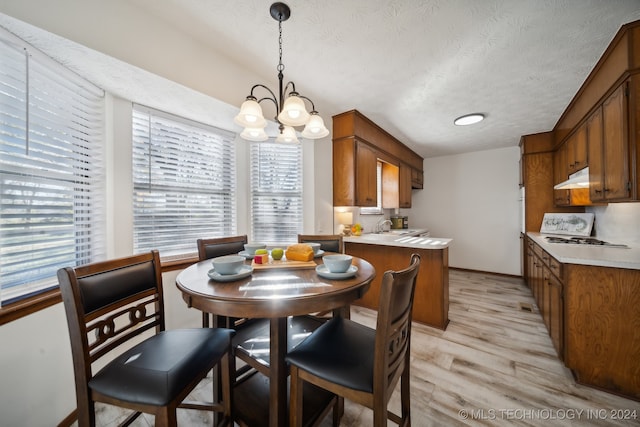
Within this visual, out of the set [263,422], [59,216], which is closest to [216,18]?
[59,216]

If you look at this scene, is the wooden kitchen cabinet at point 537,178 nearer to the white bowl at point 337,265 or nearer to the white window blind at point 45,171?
the white bowl at point 337,265

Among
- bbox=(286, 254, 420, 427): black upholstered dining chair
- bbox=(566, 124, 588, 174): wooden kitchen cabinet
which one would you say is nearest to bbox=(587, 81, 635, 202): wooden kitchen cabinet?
bbox=(566, 124, 588, 174): wooden kitchen cabinet

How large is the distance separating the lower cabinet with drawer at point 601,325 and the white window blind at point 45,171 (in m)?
3.61

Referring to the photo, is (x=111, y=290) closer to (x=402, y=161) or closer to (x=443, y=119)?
(x=443, y=119)

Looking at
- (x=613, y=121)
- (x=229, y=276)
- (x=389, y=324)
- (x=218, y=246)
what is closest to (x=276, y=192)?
(x=218, y=246)

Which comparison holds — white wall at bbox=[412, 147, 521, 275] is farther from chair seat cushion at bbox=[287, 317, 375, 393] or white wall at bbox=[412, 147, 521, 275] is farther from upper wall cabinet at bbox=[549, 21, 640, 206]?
chair seat cushion at bbox=[287, 317, 375, 393]

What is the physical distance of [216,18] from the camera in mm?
1514

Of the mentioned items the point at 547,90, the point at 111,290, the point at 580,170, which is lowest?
the point at 111,290

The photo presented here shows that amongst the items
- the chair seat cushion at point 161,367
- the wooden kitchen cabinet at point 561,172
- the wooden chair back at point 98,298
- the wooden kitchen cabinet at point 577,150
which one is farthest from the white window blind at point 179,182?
the wooden kitchen cabinet at point 561,172

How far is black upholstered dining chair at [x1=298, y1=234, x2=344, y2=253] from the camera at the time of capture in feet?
7.13

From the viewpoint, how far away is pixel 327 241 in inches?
86.9

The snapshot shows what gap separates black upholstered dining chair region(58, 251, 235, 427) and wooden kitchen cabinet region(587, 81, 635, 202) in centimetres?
303

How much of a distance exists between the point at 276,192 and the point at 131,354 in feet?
6.67

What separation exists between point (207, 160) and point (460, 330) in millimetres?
3327
